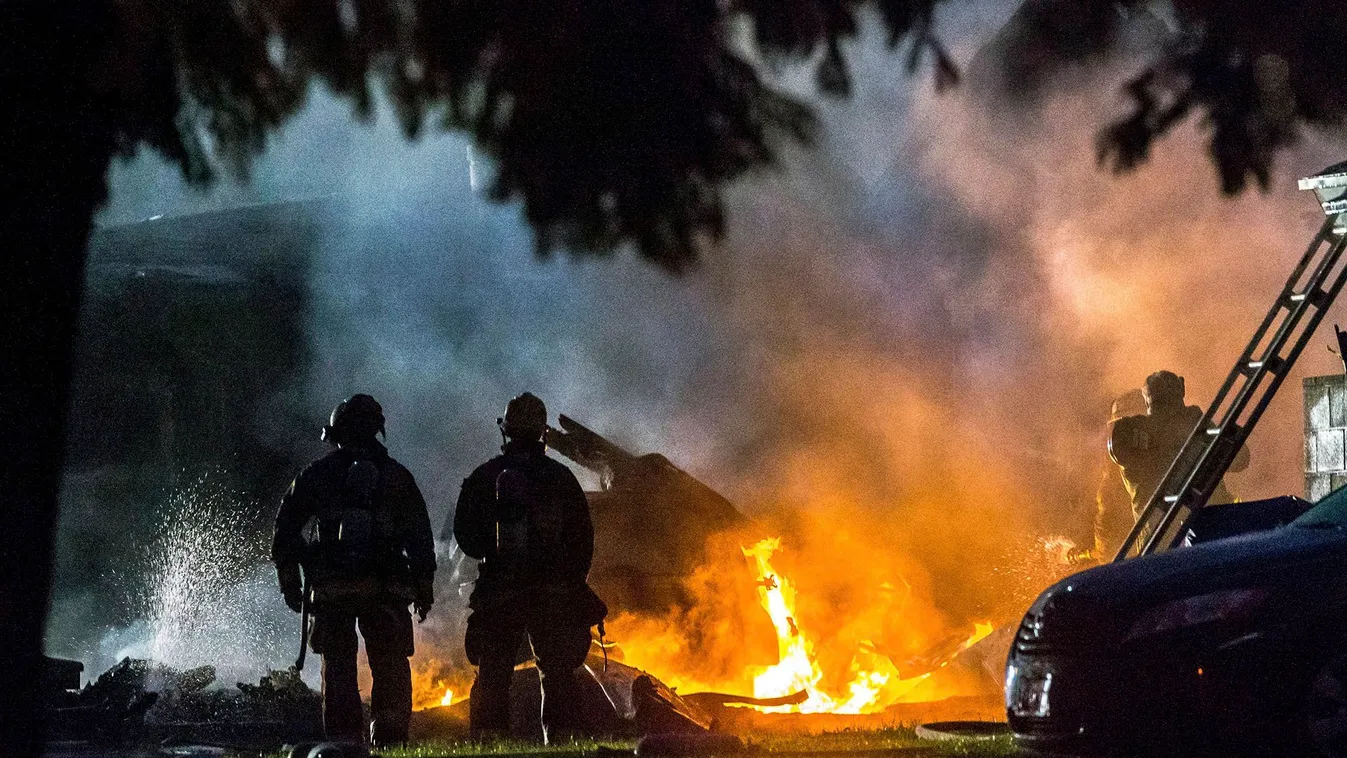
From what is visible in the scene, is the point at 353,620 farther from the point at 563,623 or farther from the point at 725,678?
the point at 725,678

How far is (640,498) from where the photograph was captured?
13.0 metres

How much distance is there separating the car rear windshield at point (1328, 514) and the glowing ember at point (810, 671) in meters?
6.59

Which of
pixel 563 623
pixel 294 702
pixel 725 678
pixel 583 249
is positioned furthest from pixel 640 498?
pixel 583 249

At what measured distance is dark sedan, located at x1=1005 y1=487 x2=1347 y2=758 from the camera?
16.8 ft

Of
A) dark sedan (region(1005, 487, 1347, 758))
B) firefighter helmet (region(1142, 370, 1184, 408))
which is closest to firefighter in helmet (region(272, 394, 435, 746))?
dark sedan (region(1005, 487, 1347, 758))

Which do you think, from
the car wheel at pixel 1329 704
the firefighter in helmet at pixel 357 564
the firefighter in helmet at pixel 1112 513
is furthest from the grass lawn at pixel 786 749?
the firefighter in helmet at pixel 1112 513

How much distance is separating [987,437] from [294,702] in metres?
9.92

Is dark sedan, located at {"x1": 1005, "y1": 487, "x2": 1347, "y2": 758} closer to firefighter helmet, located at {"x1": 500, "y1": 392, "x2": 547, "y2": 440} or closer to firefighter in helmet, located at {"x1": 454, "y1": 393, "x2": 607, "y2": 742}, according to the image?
firefighter in helmet, located at {"x1": 454, "y1": 393, "x2": 607, "y2": 742}

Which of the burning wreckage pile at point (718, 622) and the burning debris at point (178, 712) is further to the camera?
the burning wreckage pile at point (718, 622)

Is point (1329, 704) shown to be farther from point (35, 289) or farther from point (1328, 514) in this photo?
point (35, 289)

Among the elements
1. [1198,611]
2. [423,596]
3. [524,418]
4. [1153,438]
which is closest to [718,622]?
[1153,438]

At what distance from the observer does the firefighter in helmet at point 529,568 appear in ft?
25.8

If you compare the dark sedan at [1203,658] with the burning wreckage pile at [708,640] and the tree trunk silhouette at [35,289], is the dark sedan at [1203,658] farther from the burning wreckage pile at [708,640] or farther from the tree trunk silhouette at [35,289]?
the burning wreckage pile at [708,640]

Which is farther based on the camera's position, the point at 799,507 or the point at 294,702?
the point at 799,507
